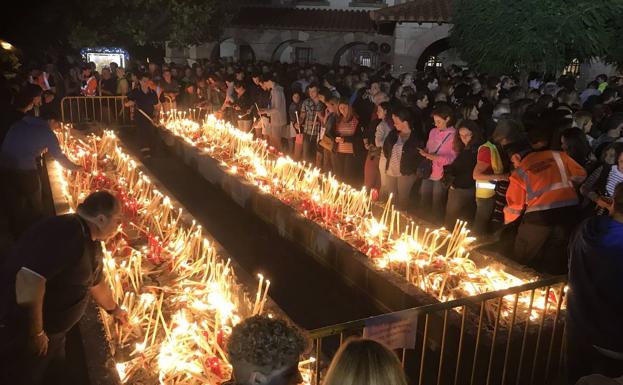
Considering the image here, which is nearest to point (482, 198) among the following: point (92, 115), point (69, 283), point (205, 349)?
point (205, 349)

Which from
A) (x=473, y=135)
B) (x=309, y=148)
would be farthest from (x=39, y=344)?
(x=309, y=148)

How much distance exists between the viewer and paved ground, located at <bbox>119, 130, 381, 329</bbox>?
255 inches

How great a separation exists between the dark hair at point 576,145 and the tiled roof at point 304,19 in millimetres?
25083

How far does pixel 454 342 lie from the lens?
489 centimetres

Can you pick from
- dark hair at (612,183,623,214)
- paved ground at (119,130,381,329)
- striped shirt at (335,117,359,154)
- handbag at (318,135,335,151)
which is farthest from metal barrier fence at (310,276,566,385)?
handbag at (318,135,335,151)

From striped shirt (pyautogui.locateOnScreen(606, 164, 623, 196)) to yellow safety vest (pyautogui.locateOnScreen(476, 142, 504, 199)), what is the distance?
3.76ft

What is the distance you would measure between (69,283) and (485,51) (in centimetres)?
1304

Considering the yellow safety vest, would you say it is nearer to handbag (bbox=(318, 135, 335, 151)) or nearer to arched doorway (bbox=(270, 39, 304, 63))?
handbag (bbox=(318, 135, 335, 151))

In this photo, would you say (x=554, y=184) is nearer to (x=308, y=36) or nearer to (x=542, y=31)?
(x=542, y=31)

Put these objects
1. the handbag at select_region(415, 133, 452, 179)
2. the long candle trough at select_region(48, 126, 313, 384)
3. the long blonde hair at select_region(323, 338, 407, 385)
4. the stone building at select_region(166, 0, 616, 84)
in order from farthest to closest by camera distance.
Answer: the stone building at select_region(166, 0, 616, 84)
the handbag at select_region(415, 133, 452, 179)
the long candle trough at select_region(48, 126, 313, 384)
the long blonde hair at select_region(323, 338, 407, 385)

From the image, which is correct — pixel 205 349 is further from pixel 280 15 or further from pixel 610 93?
pixel 280 15

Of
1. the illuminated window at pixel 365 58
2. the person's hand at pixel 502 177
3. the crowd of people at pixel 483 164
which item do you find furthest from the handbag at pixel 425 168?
the illuminated window at pixel 365 58

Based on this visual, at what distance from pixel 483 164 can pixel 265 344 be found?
5.10 meters

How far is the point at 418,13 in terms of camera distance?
23.1 m
